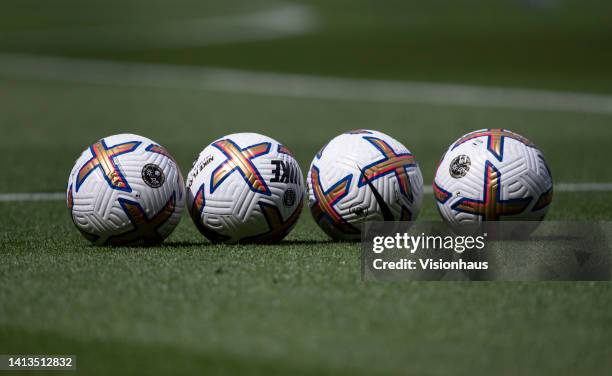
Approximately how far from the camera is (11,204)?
44.7 ft

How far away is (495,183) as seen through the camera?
9.55 meters

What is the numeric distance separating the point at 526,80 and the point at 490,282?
27.6 m

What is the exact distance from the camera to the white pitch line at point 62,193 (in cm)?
1419

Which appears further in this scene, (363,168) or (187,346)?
(363,168)

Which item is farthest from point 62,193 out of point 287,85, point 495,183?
point 287,85

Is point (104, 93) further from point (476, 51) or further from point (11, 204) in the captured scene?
point (11, 204)

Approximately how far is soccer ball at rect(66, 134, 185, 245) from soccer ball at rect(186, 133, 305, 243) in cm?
28

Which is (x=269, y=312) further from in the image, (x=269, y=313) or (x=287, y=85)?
(x=287, y=85)

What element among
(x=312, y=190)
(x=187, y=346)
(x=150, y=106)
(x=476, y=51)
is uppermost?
(x=476, y=51)

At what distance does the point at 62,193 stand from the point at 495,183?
7573mm

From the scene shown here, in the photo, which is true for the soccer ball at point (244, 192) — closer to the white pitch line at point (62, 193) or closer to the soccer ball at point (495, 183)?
the soccer ball at point (495, 183)

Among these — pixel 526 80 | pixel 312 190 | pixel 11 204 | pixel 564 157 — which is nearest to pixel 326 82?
pixel 526 80

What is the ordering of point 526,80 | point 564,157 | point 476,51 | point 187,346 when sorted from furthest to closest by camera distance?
point 476,51 < point 526,80 < point 564,157 < point 187,346
